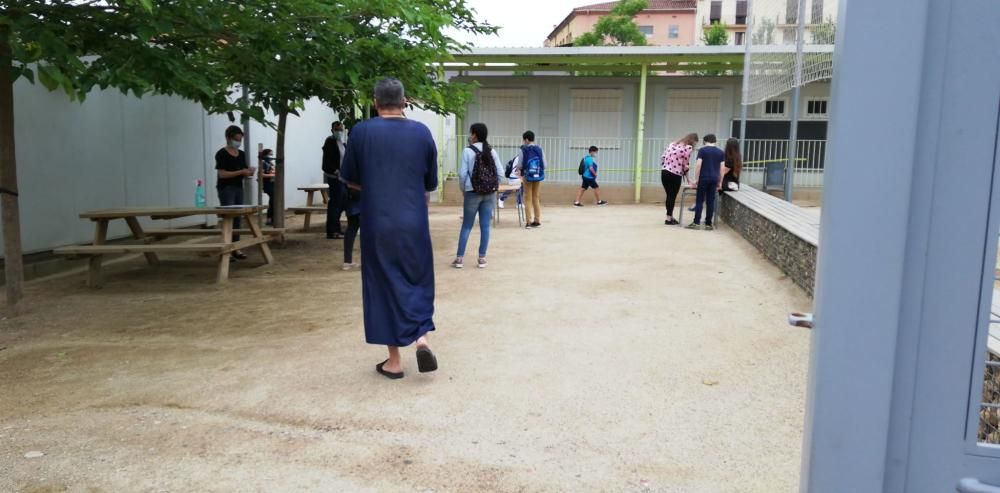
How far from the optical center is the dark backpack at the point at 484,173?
7.96 meters

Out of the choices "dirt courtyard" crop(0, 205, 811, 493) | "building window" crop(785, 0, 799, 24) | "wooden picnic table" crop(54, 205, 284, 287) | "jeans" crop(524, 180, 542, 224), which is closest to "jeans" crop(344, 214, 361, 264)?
"dirt courtyard" crop(0, 205, 811, 493)

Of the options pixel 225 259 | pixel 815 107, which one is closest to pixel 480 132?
pixel 225 259

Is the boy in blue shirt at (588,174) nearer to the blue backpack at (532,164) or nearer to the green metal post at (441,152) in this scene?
the green metal post at (441,152)

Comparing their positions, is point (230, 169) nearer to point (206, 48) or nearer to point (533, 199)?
point (206, 48)

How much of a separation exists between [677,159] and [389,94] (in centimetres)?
897

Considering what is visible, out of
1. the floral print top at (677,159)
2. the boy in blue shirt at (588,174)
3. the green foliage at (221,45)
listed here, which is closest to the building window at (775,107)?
the boy in blue shirt at (588,174)

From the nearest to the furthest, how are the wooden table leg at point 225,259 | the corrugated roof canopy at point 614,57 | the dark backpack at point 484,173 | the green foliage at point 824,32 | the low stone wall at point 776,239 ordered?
the low stone wall at point 776,239
the wooden table leg at point 225,259
the dark backpack at point 484,173
the green foliage at point 824,32
the corrugated roof canopy at point 614,57

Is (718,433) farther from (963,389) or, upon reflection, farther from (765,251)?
(765,251)

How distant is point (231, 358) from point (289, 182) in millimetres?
11702

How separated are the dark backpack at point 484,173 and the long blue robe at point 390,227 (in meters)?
3.55

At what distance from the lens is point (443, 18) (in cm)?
588

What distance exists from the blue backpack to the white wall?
5290 mm

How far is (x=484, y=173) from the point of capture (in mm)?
8008

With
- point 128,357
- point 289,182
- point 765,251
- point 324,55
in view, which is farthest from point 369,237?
point 289,182
